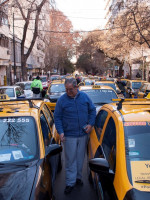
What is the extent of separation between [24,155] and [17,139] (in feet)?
1.01

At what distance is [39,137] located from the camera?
12.3 ft

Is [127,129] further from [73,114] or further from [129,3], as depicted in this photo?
[129,3]

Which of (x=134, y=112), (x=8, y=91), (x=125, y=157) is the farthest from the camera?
(x=8, y=91)

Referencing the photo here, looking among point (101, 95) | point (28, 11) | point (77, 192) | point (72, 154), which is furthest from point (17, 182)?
point (28, 11)

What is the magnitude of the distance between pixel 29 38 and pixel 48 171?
47093mm

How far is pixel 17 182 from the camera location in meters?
3.02

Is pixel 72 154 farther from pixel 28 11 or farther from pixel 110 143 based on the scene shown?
pixel 28 11

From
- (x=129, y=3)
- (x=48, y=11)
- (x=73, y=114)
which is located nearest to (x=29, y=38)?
(x=48, y=11)

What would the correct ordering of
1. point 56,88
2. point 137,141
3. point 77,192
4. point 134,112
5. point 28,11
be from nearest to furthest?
point 137,141 → point 134,112 → point 77,192 → point 56,88 → point 28,11

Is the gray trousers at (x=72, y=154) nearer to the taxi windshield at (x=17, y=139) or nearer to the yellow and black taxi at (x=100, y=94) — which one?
the taxi windshield at (x=17, y=139)

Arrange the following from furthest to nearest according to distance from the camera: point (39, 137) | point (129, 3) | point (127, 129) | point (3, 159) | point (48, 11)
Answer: point (48, 11) → point (129, 3) → point (39, 137) → point (3, 159) → point (127, 129)

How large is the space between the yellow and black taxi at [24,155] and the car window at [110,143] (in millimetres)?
684

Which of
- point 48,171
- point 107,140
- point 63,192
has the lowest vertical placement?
point 63,192

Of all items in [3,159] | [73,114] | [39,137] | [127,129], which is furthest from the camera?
[73,114]
